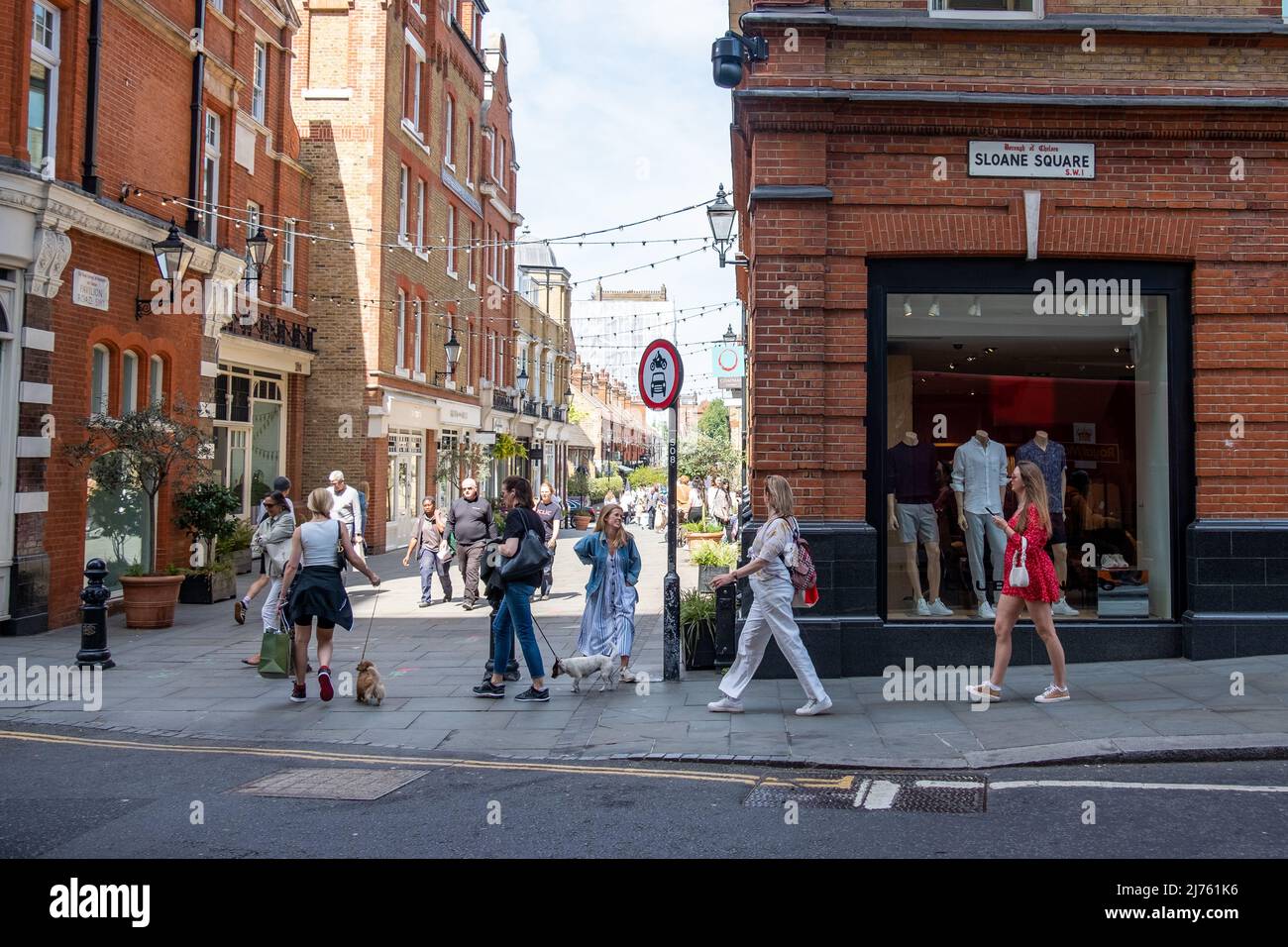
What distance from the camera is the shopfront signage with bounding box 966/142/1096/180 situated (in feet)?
30.8

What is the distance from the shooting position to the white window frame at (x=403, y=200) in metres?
26.1

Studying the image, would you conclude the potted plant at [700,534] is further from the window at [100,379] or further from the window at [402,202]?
the window at [402,202]

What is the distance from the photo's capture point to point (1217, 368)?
30.7 feet

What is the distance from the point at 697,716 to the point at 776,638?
0.87m

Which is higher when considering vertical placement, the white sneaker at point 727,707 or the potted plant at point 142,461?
the potted plant at point 142,461

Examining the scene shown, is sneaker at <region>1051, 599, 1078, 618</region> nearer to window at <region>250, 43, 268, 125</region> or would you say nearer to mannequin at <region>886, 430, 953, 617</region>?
mannequin at <region>886, 430, 953, 617</region>

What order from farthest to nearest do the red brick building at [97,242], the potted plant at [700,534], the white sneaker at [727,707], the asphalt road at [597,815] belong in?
the potted plant at [700,534], the red brick building at [97,242], the white sneaker at [727,707], the asphalt road at [597,815]

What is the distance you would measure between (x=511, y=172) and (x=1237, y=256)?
110 feet

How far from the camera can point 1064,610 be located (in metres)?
9.72

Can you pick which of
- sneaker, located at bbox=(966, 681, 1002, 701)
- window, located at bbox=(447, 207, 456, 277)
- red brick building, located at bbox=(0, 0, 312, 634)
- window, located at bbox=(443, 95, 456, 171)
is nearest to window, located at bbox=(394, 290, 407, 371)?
window, located at bbox=(447, 207, 456, 277)

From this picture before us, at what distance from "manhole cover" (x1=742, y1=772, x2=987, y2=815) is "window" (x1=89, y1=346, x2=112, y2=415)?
1078 cm

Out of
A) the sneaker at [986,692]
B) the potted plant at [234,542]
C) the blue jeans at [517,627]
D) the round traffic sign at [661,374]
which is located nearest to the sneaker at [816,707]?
the sneaker at [986,692]

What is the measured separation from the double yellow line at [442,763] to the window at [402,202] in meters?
20.4

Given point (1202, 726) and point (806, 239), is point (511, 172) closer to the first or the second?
point (806, 239)
